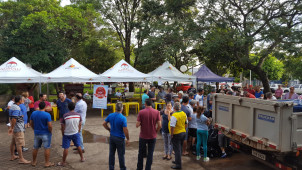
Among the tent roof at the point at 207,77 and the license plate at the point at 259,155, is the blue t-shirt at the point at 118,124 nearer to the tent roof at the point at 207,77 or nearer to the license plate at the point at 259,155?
the license plate at the point at 259,155

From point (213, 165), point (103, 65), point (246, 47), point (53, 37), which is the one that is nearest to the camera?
point (213, 165)

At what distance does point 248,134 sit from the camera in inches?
189

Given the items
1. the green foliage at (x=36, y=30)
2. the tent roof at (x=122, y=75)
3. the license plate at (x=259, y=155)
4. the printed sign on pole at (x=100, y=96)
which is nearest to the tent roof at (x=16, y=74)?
the printed sign on pole at (x=100, y=96)

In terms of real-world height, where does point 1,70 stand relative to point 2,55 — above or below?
below

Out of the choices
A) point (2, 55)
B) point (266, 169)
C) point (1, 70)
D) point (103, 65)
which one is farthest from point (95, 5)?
point (266, 169)

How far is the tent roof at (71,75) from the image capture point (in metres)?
12.3

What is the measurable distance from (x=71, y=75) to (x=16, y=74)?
2.56 m

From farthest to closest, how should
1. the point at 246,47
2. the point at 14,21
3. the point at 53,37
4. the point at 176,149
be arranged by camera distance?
the point at 53,37 → the point at 14,21 → the point at 246,47 → the point at 176,149

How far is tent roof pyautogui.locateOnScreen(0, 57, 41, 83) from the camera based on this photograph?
11.4m

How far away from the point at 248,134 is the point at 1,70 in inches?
464

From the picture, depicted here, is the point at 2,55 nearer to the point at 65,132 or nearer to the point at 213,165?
the point at 65,132

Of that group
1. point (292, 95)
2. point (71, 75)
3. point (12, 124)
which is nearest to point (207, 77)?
point (292, 95)

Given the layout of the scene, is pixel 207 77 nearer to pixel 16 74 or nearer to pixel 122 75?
pixel 122 75

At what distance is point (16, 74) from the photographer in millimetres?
11750
